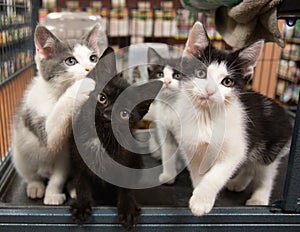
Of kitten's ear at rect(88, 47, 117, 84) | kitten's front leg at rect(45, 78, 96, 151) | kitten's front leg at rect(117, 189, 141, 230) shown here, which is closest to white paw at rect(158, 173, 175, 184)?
kitten's front leg at rect(117, 189, 141, 230)

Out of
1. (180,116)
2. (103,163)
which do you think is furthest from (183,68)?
(103,163)

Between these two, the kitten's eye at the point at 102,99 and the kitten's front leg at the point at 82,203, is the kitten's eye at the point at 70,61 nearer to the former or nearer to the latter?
the kitten's eye at the point at 102,99

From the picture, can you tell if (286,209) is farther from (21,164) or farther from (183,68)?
(21,164)

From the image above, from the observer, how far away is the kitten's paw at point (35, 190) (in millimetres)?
1108

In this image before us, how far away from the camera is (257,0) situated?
957 mm

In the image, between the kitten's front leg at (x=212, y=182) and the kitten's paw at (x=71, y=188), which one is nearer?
the kitten's front leg at (x=212, y=182)

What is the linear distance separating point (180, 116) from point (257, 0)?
1.47 feet

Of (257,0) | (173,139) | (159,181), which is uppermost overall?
(257,0)

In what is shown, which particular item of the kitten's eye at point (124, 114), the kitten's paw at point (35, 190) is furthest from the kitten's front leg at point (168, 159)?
the kitten's paw at point (35, 190)

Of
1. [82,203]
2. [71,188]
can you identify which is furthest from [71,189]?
[82,203]

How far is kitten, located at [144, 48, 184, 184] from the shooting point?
108 centimetres

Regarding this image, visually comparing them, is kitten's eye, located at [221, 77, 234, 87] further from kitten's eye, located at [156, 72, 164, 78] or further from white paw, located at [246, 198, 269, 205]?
white paw, located at [246, 198, 269, 205]

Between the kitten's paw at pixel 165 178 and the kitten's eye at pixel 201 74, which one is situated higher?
the kitten's eye at pixel 201 74

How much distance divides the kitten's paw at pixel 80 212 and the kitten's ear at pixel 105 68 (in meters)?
0.37
